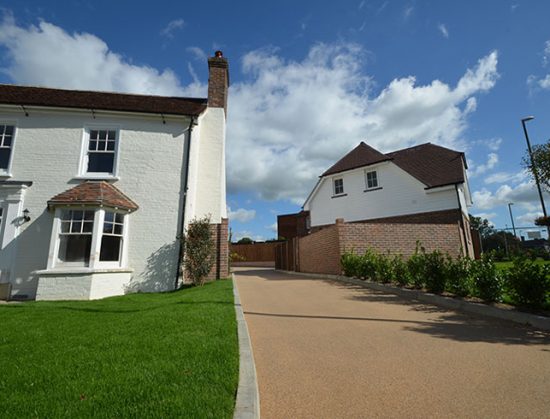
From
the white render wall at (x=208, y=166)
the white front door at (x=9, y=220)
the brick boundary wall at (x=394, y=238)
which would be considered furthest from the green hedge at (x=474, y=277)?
the white front door at (x=9, y=220)

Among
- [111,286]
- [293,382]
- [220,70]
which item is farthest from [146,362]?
[220,70]

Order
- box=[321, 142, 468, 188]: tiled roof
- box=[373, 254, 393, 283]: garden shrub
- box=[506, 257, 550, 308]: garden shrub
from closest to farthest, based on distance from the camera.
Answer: box=[506, 257, 550, 308]: garden shrub < box=[373, 254, 393, 283]: garden shrub < box=[321, 142, 468, 188]: tiled roof

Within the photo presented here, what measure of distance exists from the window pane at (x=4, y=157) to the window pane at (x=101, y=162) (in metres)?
3.03

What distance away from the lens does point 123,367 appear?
297 cm

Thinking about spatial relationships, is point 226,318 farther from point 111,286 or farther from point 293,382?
point 111,286

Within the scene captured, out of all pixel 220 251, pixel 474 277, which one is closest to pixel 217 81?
pixel 220 251

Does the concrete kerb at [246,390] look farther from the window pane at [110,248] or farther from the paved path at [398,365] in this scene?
the window pane at [110,248]

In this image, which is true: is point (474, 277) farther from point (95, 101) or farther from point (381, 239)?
point (95, 101)

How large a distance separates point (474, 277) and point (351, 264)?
16.7 ft

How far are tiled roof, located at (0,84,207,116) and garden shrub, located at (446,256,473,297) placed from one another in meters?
10.6

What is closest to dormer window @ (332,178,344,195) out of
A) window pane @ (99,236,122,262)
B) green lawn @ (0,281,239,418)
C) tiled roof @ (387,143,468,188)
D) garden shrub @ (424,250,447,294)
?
tiled roof @ (387,143,468,188)

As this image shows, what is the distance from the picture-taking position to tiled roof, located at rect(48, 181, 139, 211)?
9.83 metres

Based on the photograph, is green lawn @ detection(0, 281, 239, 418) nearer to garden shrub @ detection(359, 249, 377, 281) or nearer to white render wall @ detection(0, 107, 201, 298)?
white render wall @ detection(0, 107, 201, 298)

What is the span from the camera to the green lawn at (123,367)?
223 cm
